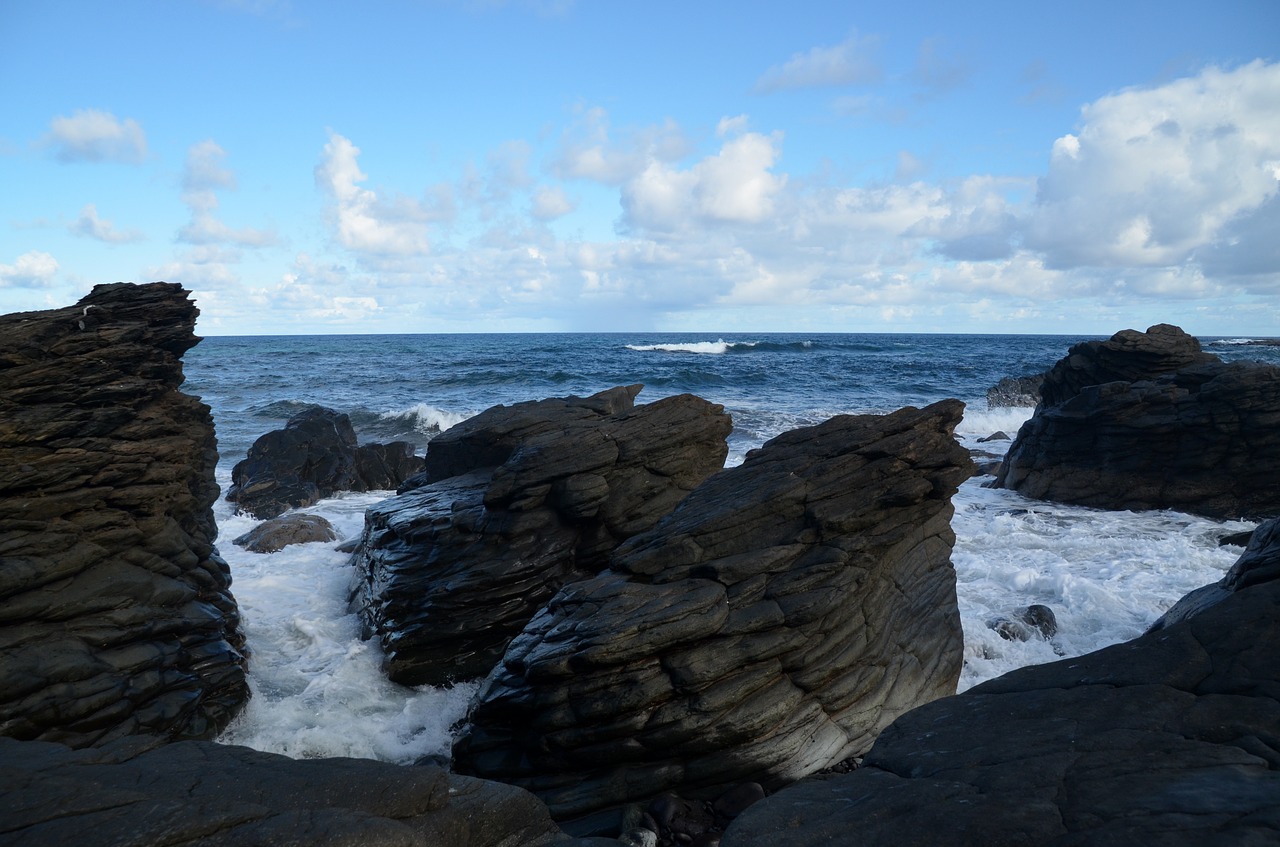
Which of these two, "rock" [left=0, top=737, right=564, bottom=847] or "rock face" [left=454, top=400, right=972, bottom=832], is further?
"rock face" [left=454, top=400, right=972, bottom=832]

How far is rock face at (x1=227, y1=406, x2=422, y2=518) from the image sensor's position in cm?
2225

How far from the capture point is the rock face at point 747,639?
324 inches

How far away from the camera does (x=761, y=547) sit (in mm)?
10008

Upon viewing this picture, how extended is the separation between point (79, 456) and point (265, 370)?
61020mm

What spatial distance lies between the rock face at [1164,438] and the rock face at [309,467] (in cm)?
1859

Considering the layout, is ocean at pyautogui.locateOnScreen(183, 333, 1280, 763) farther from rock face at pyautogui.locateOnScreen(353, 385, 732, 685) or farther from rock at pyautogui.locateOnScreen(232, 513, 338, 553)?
rock face at pyautogui.locateOnScreen(353, 385, 732, 685)

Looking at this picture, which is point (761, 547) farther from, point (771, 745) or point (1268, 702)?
point (1268, 702)

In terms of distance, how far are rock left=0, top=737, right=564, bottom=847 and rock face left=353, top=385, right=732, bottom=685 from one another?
5319 millimetres

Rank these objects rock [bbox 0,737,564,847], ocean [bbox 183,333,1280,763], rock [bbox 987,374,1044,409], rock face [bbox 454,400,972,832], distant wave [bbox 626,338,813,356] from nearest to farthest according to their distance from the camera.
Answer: rock [bbox 0,737,564,847], rock face [bbox 454,400,972,832], ocean [bbox 183,333,1280,763], rock [bbox 987,374,1044,409], distant wave [bbox 626,338,813,356]

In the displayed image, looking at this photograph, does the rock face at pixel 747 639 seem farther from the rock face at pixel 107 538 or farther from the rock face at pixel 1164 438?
the rock face at pixel 1164 438

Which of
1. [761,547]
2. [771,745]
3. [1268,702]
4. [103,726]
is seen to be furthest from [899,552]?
[103,726]

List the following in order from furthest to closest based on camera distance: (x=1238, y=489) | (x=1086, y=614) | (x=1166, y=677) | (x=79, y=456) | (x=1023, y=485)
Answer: (x=1023, y=485) < (x=1238, y=489) < (x=1086, y=614) < (x=79, y=456) < (x=1166, y=677)

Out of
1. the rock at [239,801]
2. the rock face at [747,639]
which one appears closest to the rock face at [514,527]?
the rock face at [747,639]

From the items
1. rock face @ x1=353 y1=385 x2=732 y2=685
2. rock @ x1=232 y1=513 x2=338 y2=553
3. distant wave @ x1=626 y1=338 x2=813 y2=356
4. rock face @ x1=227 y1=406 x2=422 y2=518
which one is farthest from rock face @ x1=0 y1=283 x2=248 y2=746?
distant wave @ x1=626 y1=338 x2=813 y2=356
